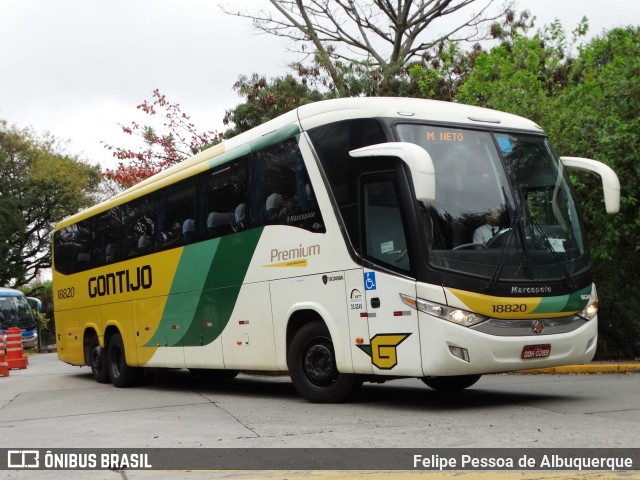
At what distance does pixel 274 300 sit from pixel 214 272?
5.80 feet

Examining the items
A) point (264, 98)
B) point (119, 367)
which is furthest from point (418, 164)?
point (264, 98)

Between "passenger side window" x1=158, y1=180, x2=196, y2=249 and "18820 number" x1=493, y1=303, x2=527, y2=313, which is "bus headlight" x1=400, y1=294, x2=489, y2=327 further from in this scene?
"passenger side window" x1=158, y1=180, x2=196, y2=249

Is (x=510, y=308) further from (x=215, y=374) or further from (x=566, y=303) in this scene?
(x=215, y=374)

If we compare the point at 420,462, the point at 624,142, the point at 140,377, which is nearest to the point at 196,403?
the point at 140,377

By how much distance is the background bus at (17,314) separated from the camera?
42062 millimetres

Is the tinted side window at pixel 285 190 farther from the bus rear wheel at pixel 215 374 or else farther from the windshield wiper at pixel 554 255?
the bus rear wheel at pixel 215 374

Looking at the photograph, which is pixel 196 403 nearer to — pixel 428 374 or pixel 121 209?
pixel 428 374

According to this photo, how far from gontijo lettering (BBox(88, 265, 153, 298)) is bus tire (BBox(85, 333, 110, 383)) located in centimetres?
100

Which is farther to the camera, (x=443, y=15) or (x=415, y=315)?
(x=443, y=15)

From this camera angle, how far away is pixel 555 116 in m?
17.2

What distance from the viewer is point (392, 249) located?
979cm

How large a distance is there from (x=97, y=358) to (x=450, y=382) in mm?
8439

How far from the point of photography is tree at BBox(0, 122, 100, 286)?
161ft

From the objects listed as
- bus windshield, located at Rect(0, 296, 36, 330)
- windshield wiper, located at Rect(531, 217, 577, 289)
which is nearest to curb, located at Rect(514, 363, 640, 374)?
windshield wiper, located at Rect(531, 217, 577, 289)
